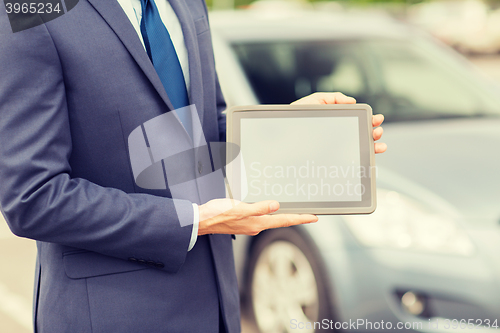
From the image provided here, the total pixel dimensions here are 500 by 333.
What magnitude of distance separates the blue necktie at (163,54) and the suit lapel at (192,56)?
3cm

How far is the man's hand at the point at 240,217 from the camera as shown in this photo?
44.2 inches

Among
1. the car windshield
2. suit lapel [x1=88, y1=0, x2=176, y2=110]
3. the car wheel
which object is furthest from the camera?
the car windshield

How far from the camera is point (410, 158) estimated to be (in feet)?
8.49

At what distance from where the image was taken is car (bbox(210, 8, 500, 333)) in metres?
2.18

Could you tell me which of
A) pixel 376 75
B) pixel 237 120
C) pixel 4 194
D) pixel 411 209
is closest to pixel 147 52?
pixel 237 120

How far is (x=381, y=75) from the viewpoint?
357 centimetres

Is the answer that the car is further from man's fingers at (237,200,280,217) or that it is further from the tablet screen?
man's fingers at (237,200,280,217)

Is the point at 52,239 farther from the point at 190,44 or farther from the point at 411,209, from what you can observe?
the point at 411,209

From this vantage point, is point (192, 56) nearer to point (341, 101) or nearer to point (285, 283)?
point (341, 101)

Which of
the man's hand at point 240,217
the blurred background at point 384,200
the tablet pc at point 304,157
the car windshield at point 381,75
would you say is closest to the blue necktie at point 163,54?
the tablet pc at point 304,157

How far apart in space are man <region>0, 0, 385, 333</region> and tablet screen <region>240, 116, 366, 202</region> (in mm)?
102

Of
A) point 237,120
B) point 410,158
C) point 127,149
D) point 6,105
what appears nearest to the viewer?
point 6,105

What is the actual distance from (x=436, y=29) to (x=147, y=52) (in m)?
20.3
